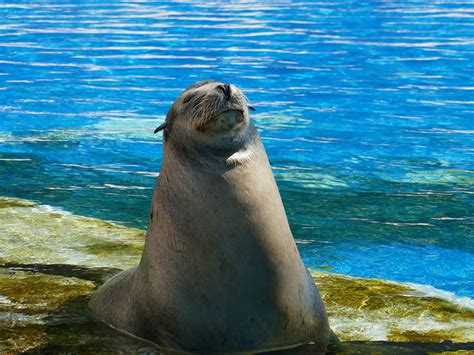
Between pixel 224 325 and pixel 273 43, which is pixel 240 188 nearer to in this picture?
pixel 224 325

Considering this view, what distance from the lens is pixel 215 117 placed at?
363cm

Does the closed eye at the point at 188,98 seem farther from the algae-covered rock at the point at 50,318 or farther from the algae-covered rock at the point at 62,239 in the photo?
the algae-covered rock at the point at 62,239

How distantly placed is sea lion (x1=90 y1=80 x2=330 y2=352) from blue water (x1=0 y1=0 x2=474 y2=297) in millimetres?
2369

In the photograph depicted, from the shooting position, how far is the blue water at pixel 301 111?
22.4 ft

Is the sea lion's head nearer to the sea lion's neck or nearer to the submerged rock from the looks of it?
the sea lion's neck

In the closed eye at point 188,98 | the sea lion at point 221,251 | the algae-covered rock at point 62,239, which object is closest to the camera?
the sea lion at point 221,251

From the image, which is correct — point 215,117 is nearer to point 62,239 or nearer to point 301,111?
point 62,239

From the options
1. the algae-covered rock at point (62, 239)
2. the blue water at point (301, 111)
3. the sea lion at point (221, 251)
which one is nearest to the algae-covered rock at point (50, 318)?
the sea lion at point (221, 251)

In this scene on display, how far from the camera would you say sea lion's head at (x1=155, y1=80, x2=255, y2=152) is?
3.63 meters

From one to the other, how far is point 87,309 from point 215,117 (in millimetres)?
1263

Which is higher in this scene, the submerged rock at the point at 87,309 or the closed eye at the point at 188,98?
the closed eye at the point at 188,98

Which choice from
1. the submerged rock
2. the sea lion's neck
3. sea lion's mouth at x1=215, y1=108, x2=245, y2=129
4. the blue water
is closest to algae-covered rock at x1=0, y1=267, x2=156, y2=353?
the submerged rock

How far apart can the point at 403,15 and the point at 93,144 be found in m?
10.7

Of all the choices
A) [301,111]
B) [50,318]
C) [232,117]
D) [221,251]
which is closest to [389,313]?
[221,251]
